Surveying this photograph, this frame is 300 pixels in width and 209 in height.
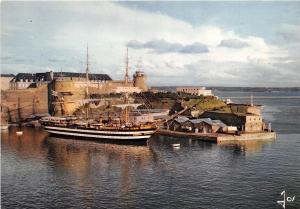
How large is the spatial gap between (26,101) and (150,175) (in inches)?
1996

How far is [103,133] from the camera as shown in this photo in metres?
→ 58.3

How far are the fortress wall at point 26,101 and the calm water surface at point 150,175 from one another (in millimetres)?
25856

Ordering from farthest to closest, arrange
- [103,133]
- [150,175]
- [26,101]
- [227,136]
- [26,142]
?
1. [26,101]
2. [103,133]
3. [227,136]
4. [26,142]
5. [150,175]

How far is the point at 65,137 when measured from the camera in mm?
62531

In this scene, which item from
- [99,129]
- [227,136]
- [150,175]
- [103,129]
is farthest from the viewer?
[99,129]

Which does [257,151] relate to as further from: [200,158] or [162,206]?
[162,206]

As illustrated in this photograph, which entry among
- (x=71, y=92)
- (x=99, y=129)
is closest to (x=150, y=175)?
(x=99, y=129)

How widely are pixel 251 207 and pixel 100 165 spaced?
56.5ft

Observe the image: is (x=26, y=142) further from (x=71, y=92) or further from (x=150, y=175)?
(x=71, y=92)

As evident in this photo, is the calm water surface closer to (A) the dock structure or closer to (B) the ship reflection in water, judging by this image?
(B) the ship reflection in water

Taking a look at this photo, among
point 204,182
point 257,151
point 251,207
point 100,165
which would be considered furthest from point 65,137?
point 251,207

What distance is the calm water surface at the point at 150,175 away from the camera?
90.5 feet

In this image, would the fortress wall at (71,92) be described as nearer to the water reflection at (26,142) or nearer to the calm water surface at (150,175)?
the water reflection at (26,142)

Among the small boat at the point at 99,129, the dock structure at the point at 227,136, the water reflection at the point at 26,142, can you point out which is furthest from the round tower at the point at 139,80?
the dock structure at the point at 227,136
